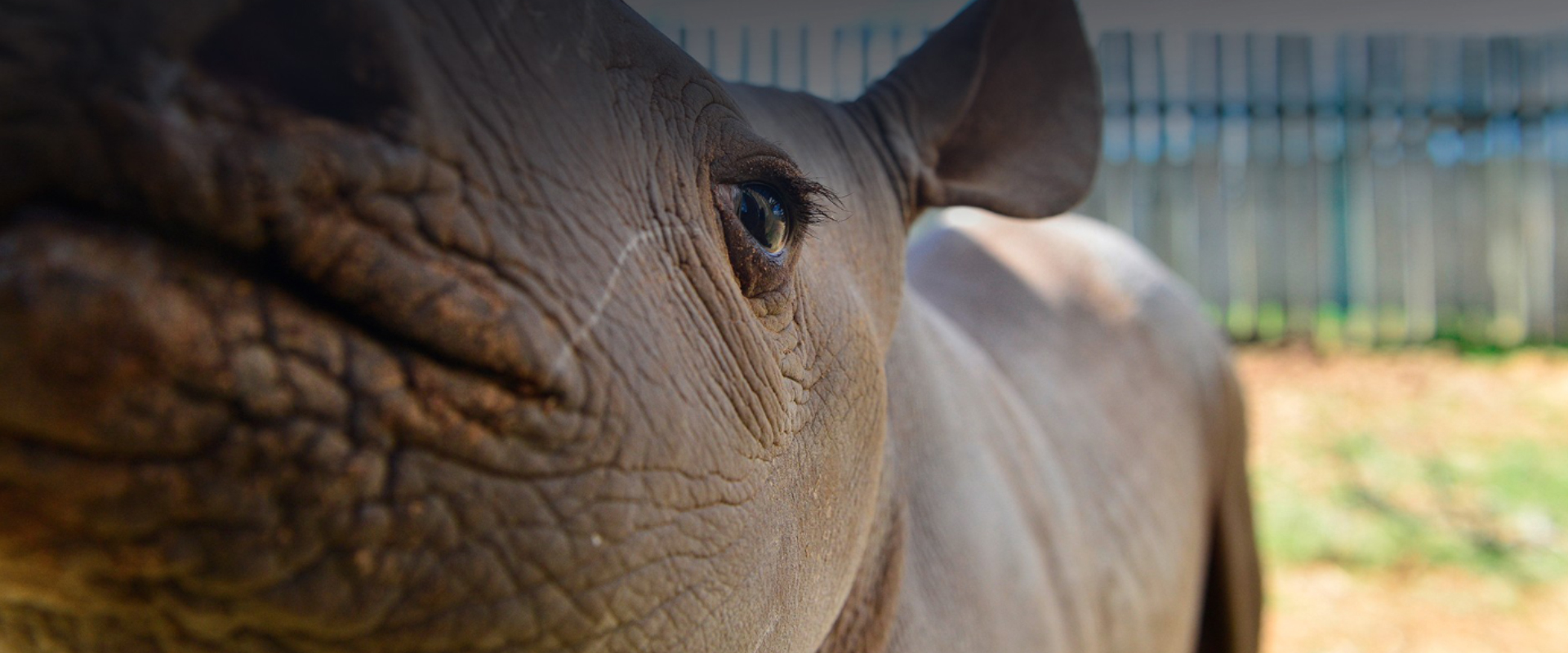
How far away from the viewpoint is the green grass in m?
6.17

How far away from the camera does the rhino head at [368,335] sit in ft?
2.01

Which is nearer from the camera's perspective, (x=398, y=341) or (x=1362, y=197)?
(x=398, y=341)

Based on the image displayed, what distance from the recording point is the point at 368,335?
71 cm

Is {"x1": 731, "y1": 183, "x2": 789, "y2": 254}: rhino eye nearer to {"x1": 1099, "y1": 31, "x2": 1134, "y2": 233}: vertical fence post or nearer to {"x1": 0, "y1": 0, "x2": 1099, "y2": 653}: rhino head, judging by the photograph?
{"x1": 0, "y1": 0, "x2": 1099, "y2": 653}: rhino head

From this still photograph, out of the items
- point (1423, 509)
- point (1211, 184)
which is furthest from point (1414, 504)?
point (1211, 184)

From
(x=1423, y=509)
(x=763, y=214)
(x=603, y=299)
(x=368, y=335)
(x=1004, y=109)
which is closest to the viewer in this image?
(x=368, y=335)

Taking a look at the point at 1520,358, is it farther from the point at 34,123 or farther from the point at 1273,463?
the point at 34,123

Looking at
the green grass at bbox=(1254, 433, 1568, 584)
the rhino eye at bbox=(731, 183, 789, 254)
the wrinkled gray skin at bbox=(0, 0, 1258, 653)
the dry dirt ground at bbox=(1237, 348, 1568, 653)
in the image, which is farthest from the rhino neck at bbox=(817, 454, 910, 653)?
the green grass at bbox=(1254, 433, 1568, 584)

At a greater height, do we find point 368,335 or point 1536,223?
point 368,335

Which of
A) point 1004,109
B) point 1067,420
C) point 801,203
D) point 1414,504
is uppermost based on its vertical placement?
point 801,203

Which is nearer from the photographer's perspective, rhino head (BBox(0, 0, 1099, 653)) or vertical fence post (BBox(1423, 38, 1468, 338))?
rhino head (BBox(0, 0, 1099, 653))

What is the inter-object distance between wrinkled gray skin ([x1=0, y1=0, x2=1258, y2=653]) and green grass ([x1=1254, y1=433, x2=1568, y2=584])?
6099 mm

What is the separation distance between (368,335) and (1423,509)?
24.7 feet

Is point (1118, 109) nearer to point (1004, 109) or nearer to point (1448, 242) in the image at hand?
point (1448, 242)
